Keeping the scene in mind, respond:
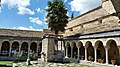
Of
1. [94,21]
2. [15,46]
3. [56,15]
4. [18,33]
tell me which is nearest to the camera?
[94,21]

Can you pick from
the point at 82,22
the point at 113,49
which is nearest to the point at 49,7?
the point at 82,22

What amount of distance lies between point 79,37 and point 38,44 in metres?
11.2

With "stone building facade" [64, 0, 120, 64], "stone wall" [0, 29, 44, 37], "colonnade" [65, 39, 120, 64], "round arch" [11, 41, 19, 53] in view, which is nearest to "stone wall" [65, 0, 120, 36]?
"stone building facade" [64, 0, 120, 64]

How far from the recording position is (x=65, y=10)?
3303 cm

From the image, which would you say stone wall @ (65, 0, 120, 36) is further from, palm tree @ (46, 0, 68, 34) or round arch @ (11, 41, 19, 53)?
round arch @ (11, 41, 19, 53)

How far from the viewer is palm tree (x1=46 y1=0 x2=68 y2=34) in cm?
3183

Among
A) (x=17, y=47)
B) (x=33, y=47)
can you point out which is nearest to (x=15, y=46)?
(x=17, y=47)

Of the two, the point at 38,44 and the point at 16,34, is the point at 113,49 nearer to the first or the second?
the point at 38,44

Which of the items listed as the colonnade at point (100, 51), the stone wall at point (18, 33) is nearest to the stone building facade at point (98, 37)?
the colonnade at point (100, 51)

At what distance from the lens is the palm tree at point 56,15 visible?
31828 mm

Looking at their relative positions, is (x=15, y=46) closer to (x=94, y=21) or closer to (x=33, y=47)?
(x=33, y=47)

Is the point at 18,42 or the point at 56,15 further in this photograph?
the point at 56,15

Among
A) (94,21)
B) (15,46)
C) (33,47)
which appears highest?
(94,21)

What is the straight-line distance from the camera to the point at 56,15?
106 feet
